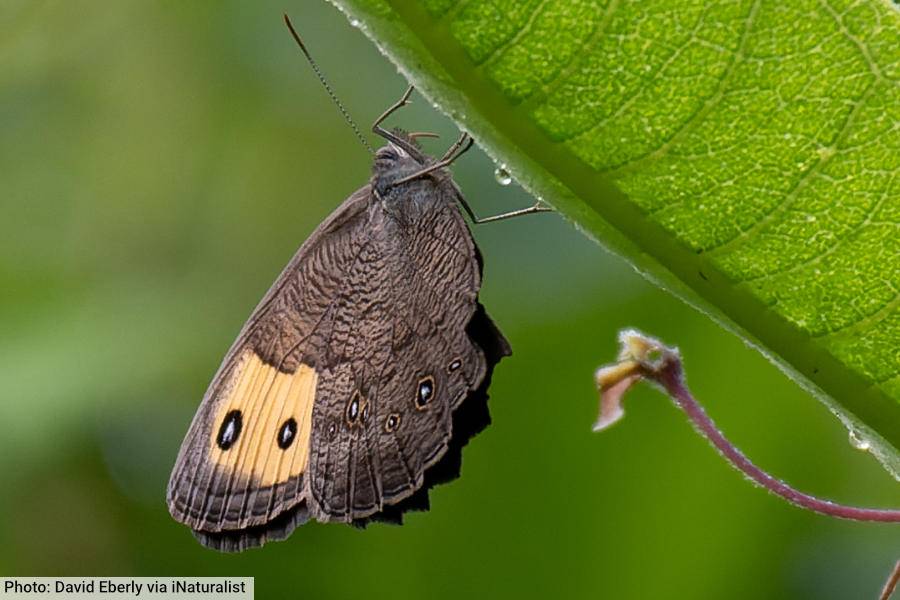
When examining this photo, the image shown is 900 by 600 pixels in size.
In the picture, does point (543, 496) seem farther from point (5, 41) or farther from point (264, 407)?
point (5, 41)

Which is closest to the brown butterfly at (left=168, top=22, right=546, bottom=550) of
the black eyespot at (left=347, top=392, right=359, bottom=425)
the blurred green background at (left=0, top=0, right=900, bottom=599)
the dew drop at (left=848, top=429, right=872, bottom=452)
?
the black eyespot at (left=347, top=392, right=359, bottom=425)

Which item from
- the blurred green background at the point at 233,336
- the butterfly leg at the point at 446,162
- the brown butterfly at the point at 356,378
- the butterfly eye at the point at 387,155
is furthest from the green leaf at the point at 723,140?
the blurred green background at the point at 233,336

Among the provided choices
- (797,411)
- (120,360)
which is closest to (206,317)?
(120,360)

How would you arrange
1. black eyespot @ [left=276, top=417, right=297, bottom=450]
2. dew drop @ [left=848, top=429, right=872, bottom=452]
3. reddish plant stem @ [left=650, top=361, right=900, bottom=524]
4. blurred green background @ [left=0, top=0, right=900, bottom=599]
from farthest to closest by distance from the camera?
blurred green background @ [left=0, top=0, right=900, bottom=599]
black eyespot @ [left=276, top=417, right=297, bottom=450]
dew drop @ [left=848, top=429, right=872, bottom=452]
reddish plant stem @ [left=650, top=361, right=900, bottom=524]

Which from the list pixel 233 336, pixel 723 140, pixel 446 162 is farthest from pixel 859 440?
pixel 233 336

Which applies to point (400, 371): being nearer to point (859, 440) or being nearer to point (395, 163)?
point (395, 163)

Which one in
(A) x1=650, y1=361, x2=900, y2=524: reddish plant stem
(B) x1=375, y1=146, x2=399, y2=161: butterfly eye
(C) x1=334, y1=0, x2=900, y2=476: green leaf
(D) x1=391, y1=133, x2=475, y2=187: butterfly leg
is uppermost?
(B) x1=375, y1=146, x2=399, y2=161: butterfly eye

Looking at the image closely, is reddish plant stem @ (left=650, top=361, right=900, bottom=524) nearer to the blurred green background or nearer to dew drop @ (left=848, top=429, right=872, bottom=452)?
dew drop @ (left=848, top=429, right=872, bottom=452)
